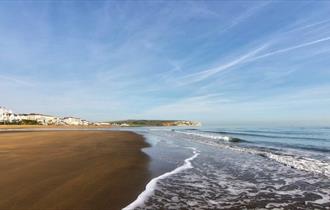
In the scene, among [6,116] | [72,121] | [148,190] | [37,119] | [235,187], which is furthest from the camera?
[72,121]

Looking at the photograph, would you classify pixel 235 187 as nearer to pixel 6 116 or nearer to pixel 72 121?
pixel 6 116

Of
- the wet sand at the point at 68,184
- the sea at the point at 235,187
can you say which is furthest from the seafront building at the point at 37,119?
the sea at the point at 235,187

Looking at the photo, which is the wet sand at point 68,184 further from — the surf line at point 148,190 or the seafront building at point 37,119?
the seafront building at point 37,119

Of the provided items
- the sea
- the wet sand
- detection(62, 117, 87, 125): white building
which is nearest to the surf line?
the sea

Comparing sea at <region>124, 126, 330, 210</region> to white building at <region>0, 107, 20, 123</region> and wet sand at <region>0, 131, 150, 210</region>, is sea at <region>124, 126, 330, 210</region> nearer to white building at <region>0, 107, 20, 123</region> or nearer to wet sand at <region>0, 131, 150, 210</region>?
wet sand at <region>0, 131, 150, 210</region>

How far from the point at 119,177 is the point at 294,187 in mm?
5951

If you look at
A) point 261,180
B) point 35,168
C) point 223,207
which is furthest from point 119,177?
point 261,180

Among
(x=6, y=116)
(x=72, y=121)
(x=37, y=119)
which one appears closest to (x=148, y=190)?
(x=6, y=116)

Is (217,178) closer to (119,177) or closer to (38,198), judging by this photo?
(119,177)

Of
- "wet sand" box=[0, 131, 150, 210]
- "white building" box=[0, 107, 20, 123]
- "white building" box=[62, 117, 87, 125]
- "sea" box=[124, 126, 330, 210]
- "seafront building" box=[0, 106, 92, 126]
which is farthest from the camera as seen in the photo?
"white building" box=[62, 117, 87, 125]

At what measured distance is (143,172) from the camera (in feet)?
38.4

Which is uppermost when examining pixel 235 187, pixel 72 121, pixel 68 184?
pixel 72 121

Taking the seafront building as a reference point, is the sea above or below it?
below

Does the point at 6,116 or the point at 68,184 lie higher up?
the point at 6,116
